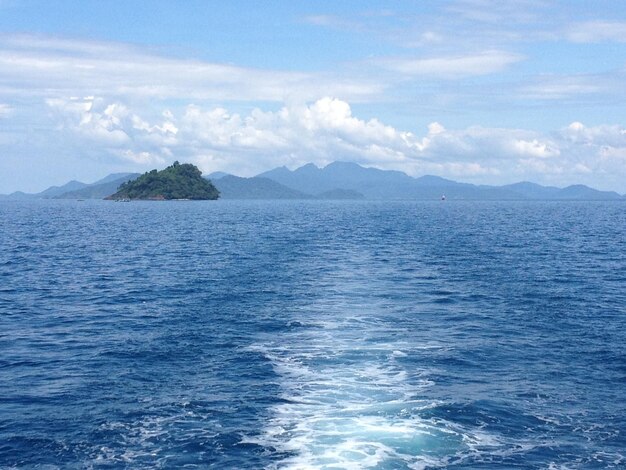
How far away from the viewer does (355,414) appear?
1055 inches

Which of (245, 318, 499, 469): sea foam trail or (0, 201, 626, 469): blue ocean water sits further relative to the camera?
(0, 201, 626, 469): blue ocean water

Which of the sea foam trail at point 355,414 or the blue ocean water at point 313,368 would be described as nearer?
the sea foam trail at point 355,414

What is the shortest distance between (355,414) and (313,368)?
21.5 ft

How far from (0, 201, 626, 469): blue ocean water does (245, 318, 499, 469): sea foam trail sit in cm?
11

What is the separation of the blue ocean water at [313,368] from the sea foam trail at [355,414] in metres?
0.11

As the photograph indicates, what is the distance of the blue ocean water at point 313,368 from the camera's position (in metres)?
23.8

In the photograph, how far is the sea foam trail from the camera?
911 inches

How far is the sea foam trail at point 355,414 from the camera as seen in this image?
23.1 m

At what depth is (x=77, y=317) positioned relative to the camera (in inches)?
1785

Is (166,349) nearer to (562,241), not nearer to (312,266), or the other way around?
(312,266)

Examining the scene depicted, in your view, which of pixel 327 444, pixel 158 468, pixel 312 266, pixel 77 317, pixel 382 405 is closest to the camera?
pixel 158 468

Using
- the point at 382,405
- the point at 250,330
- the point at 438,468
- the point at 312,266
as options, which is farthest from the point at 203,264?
the point at 438,468

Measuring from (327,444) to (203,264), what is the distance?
2059 inches

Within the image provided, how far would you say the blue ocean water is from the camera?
2375 centimetres
